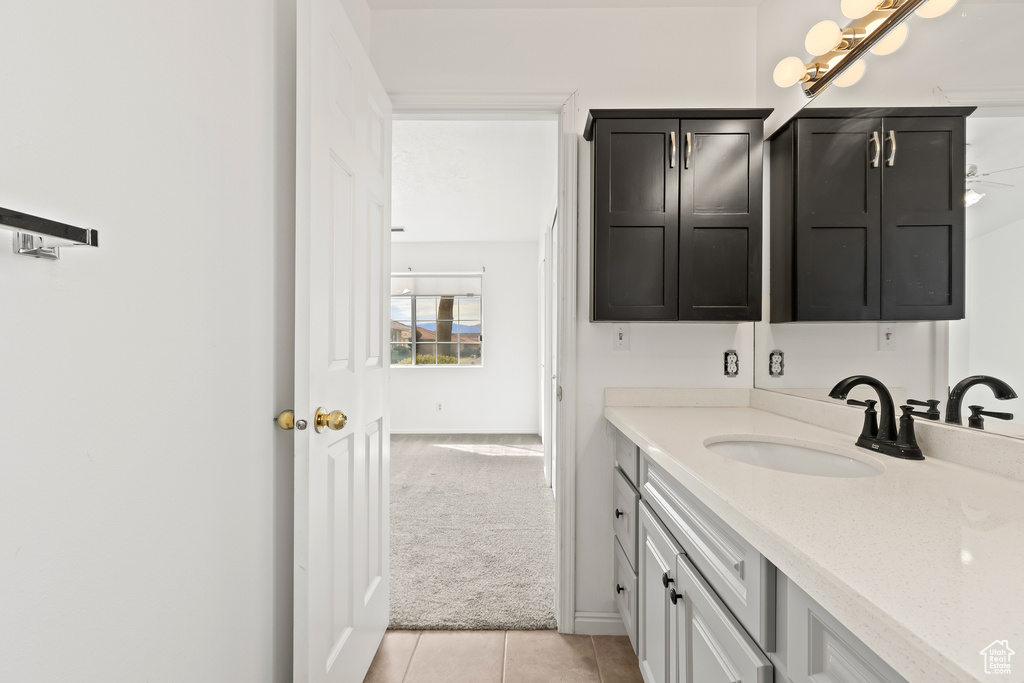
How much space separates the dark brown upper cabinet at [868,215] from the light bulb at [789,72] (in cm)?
13

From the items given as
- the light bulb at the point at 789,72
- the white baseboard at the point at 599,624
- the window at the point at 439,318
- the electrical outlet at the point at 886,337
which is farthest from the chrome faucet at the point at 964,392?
the window at the point at 439,318

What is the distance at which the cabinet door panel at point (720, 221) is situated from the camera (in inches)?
69.9

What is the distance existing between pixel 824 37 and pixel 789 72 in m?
0.15

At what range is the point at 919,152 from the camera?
1.20 meters

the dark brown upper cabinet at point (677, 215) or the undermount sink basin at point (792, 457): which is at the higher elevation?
the dark brown upper cabinet at point (677, 215)

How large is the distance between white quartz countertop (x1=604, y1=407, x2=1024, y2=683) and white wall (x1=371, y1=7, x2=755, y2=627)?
2.91 ft

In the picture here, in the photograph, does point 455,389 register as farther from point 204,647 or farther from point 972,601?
point 972,601

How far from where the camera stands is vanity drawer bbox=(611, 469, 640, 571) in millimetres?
1607

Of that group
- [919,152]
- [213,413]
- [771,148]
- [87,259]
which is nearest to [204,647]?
[213,413]

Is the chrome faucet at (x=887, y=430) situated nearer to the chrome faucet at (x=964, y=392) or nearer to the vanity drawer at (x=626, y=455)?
the chrome faucet at (x=964, y=392)

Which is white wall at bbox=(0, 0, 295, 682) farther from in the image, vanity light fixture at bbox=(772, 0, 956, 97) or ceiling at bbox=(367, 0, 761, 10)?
vanity light fixture at bbox=(772, 0, 956, 97)

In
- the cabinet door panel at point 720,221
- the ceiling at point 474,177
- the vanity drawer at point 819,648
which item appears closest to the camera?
the vanity drawer at point 819,648

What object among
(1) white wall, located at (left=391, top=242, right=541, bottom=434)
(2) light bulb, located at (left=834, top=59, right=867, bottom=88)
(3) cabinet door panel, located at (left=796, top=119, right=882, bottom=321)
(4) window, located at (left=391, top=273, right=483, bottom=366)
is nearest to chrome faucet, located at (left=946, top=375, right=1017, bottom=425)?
(3) cabinet door panel, located at (left=796, top=119, right=882, bottom=321)

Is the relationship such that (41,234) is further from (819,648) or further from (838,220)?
(838,220)
